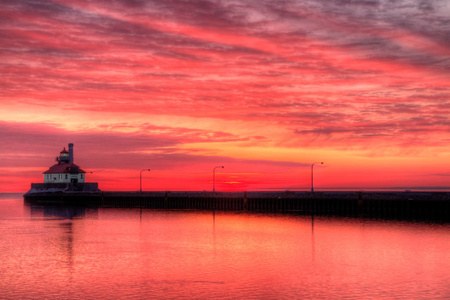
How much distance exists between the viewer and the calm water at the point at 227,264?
2903 centimetres

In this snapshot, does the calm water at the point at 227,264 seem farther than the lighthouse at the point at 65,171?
No

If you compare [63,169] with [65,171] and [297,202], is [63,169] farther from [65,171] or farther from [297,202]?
[297,202]

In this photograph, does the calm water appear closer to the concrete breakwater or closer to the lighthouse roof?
the concrete breakwater

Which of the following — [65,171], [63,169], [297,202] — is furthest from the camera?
[63,169]

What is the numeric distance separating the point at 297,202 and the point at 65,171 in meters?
88.4

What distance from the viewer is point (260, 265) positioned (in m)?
37.5

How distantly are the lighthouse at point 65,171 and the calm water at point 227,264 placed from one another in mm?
106592

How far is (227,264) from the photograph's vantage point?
125ft

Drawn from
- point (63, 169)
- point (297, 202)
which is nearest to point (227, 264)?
point (297, 202)

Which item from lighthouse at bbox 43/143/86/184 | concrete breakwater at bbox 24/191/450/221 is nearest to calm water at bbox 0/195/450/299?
concrete breakwater at bbox 24/191/450/221

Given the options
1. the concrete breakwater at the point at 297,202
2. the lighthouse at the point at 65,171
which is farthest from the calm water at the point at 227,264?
the lighthouse at the point at 65,171

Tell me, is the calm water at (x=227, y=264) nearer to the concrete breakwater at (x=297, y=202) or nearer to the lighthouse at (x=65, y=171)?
the concrete breakwater at (x=297, y=202)

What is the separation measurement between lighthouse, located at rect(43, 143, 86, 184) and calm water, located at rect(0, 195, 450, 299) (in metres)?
107

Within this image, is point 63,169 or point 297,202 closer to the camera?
point 297,202
